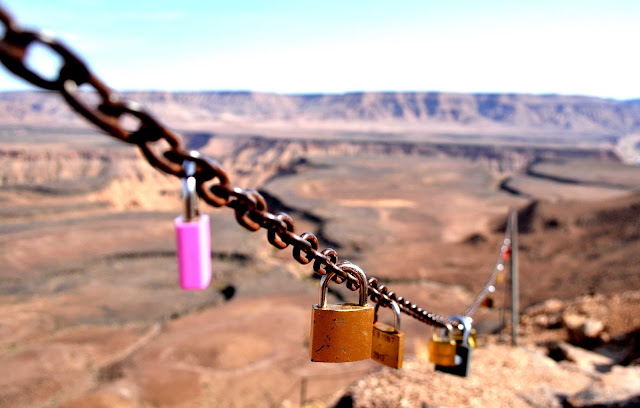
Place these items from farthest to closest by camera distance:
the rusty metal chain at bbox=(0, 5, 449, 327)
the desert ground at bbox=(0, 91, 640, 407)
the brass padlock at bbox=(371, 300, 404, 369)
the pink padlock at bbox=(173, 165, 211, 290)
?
1. the desert ground at bbox=(0, 91, 640, 407)
2. the brass padlock at bbox=(371, 300, 404, 369)
3. the pink padlock at bbox=(173, 165, 211, 290)
4. the rusty metal chain at bbox=(0, 5, 449, 327)

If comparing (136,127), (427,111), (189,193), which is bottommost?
(189,193)

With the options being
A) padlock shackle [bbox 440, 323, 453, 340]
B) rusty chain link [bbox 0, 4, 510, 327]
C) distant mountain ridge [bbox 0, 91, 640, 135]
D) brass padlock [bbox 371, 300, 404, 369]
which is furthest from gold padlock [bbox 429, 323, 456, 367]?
distant mountain ridge [bbox 0, 91, 640, 135]

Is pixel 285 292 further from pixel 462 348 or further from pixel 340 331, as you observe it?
pixel 340 331

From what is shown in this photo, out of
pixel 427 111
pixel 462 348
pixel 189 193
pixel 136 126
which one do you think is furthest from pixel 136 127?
pixel 427 111

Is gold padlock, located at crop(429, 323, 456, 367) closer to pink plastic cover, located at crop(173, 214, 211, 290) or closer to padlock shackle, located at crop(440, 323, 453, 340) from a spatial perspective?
padlock shackle, located at crop(440, 323, 453, 340)

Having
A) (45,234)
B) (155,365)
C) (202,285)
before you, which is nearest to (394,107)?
(45,234)

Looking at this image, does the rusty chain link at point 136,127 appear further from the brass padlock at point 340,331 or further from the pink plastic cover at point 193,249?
the brass padlock at point 340,331

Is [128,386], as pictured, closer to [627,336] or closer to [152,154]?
[627,336]
